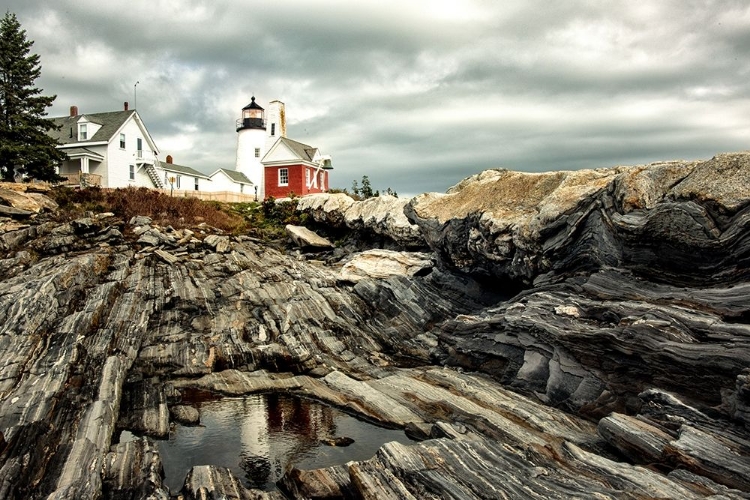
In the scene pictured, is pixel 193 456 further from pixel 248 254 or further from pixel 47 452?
pixel 248 254

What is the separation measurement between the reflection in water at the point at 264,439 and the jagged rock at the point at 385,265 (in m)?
12.8

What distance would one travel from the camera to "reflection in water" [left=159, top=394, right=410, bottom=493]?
14633 millimetres

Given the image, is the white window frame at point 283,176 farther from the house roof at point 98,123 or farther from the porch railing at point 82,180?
the porch railing at point 82,180

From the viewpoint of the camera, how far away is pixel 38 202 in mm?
36625

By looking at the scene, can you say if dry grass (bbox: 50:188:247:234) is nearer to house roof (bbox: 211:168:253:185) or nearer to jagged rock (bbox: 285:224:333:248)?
jagged rock (bbox: 285:224:333:248)

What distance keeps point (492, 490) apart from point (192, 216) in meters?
37.0

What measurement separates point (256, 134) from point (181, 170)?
42.0ft

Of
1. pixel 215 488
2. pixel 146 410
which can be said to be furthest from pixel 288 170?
pixel 215 488

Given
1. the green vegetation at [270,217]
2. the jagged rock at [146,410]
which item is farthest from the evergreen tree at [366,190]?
the jagged rock at [146,410]

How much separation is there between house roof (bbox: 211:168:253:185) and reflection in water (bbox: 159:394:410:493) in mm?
58140

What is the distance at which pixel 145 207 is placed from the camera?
4106 cm

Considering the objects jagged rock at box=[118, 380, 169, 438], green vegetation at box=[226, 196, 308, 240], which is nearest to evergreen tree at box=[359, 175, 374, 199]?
green vegetation at box=[226, 196, 308, 240]

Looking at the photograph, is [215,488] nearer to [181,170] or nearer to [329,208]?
[329,208]

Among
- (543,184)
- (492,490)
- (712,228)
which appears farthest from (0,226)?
(712,228)
